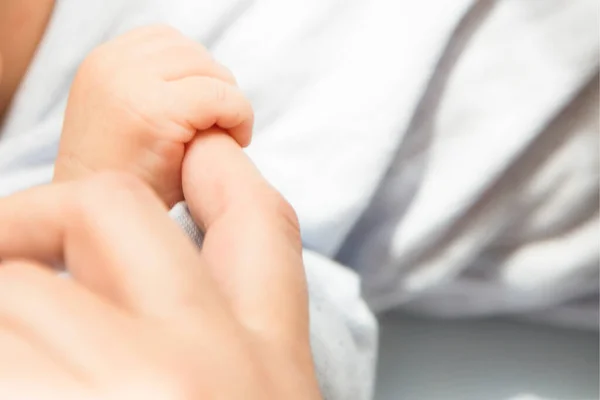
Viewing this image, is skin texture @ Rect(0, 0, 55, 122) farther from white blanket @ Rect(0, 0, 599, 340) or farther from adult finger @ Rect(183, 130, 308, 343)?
adult finger @ Rect(183, 130, 308, 343)

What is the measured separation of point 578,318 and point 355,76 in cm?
22

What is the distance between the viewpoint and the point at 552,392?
441 millimetres

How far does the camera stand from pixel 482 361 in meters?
0.45

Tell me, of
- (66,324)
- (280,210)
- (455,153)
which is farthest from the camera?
(455,153)

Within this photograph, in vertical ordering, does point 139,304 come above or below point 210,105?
below

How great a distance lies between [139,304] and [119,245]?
22 mm

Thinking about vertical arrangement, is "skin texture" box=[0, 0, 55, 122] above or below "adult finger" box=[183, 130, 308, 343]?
above

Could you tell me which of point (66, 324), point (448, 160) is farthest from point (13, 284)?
point (448, 160)

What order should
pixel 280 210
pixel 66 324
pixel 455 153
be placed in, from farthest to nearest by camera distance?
pixel 455 153, pixel 280 210, pixel 66 324

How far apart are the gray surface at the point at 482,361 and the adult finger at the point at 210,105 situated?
18 centimetres

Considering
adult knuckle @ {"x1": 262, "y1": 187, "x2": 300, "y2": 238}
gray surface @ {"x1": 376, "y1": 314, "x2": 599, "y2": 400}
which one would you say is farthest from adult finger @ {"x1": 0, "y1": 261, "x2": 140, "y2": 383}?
gray surface @ {"x1": 376, "y1": 314, "x2": 599, "y2": 400}

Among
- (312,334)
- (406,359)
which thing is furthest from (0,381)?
(406,359)

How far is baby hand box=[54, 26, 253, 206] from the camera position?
14.6 inches

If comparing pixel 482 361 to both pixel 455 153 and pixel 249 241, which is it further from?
pixel 249 241
